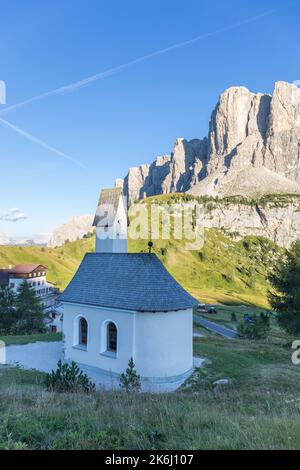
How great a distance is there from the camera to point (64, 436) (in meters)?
5.84

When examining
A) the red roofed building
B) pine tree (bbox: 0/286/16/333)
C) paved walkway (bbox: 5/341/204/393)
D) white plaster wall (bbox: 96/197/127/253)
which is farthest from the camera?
the red roofed building

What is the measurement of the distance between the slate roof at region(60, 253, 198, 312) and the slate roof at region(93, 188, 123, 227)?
435 cm

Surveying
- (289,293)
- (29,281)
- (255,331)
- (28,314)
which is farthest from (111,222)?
(29,281)

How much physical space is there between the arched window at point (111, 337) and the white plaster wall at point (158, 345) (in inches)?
70.2

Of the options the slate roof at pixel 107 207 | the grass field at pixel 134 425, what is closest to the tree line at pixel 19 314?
the slate roof at pixel 107 207

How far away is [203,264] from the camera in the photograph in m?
124

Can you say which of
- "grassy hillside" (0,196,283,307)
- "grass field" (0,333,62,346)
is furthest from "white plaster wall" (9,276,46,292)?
"grass field" (0,333,62,346)

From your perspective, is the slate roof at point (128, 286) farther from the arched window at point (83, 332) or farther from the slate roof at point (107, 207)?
the slate roof at point (107, 207)

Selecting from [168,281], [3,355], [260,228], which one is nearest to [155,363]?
[168,281]

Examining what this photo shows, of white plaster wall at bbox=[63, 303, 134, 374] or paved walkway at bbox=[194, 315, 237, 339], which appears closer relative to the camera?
white plaster wall at bbox=[63, 303, 134, 374]

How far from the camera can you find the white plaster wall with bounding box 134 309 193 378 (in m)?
18.6

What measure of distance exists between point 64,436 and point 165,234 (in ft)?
408

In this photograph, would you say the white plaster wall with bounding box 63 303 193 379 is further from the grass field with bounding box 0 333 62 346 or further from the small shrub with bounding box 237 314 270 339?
the small shrub with bounding box 237 314 270 339

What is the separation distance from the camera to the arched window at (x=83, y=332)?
21500 millimetres
